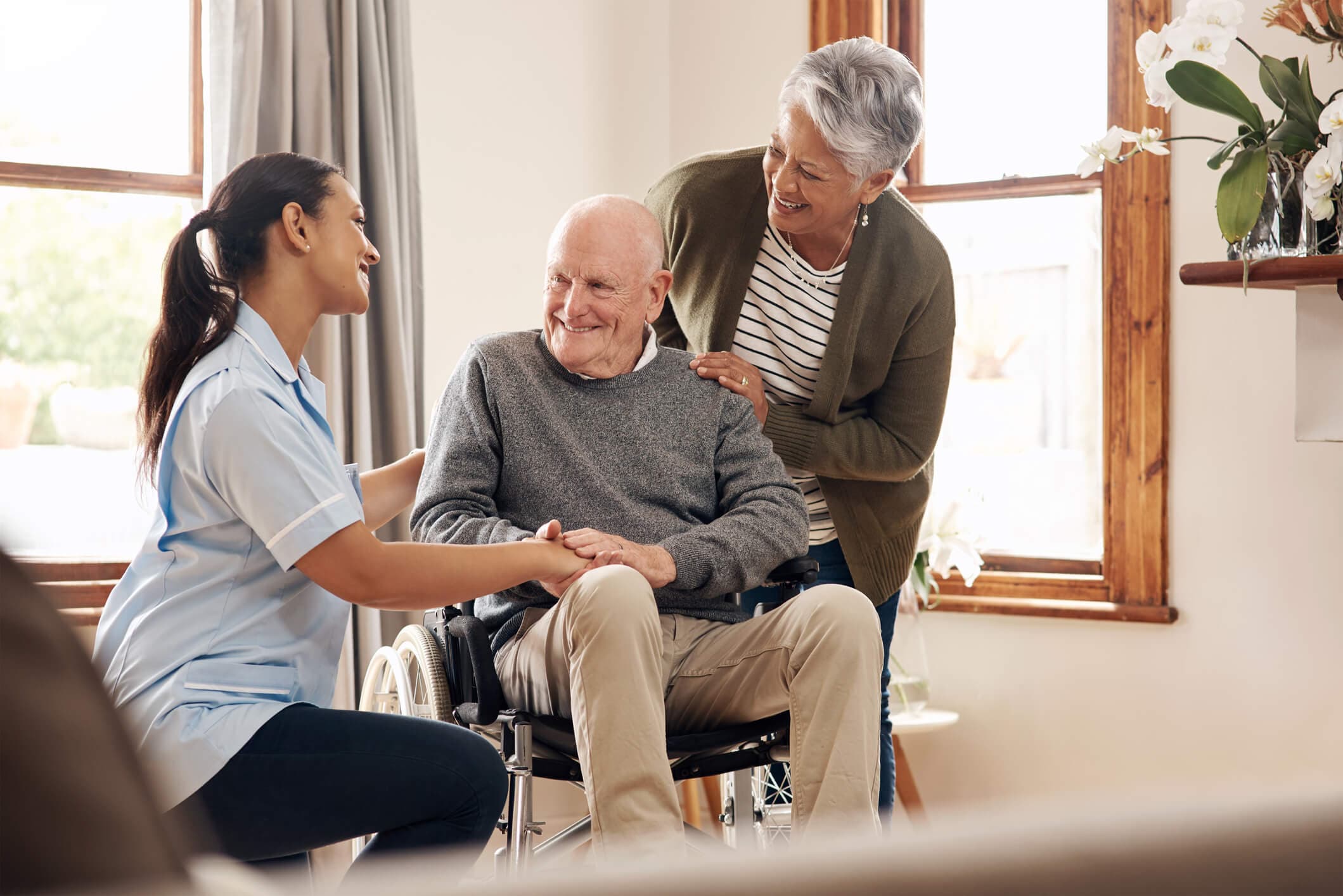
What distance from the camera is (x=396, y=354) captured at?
283 centimetres

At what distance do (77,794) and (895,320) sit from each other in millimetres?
2013

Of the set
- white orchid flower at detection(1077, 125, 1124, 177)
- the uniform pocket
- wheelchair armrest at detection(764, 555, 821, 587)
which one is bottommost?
the uniform pocket

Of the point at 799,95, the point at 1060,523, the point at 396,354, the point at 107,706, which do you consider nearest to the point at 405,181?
the point at 396,354

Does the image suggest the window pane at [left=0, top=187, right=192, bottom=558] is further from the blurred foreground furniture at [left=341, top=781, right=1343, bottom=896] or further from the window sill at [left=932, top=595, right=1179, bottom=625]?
the blurred foreground furniture at [left=341, top=781, right=1343, bottom=896]

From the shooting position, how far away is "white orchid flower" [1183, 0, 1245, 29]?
2.41 m

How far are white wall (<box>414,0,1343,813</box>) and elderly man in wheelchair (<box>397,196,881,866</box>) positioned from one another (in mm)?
1263

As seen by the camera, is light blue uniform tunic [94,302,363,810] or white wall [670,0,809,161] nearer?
light blue uniform tunic [94,302,363,810]

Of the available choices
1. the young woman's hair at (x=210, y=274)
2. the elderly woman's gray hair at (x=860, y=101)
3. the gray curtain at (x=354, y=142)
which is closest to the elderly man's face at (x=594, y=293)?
the elderly woman's gray hair at (x=860, y=101)

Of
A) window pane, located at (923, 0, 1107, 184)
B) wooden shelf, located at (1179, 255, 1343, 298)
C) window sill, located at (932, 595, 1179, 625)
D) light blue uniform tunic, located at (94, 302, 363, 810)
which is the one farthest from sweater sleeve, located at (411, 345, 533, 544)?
window pane, located at (923, 0, 1107, 184)

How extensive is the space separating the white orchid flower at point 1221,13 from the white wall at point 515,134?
1668 millimetres

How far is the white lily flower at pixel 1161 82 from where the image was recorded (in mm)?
2459

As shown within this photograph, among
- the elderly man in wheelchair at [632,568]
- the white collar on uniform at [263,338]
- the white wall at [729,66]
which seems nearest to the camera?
the white collar on uniform at [263,338]

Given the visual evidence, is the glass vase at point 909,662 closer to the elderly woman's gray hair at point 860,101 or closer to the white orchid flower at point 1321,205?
the white orchid flower at point 1321,205

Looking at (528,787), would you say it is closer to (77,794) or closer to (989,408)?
(77,794)
